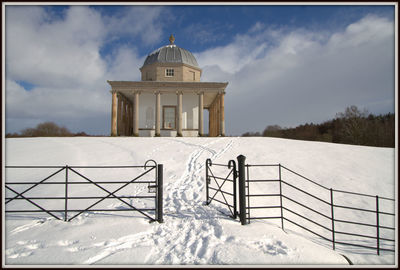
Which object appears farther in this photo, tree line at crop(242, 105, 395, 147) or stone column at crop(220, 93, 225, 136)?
tree line at crop(242, 105, 395, 147)

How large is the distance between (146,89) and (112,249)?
17636 mm

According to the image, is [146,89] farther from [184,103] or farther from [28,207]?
[28,207]

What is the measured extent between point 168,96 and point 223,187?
16.2 m

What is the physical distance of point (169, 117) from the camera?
22.0 m

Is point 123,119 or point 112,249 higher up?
point 123,119

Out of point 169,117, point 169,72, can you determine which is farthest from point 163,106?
point 169,72

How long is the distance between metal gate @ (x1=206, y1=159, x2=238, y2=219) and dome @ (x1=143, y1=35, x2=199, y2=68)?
A: 1676 cm

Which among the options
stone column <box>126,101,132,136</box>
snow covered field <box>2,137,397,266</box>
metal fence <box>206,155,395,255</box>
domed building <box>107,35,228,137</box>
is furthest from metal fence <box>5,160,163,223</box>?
stone column <box>126,101,132,136</box>

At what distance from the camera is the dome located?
2262 cm

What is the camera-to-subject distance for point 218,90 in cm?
1964

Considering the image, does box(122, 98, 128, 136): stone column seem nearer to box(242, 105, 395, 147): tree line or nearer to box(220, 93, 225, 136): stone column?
box(220, 93, 225, 136): stone column

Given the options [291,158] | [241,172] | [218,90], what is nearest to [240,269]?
[241,172]

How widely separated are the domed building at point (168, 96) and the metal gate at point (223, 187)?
36.9 feet

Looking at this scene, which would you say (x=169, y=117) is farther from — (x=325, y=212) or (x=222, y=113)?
(x=325, y=212)
